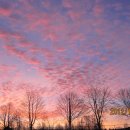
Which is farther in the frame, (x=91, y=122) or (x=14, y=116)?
(x=91, y=122)

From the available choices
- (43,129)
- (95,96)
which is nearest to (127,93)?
(95,96)

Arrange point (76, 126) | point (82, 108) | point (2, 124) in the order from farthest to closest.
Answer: point (76, 126) → point (2, 124) → point (82, 108)

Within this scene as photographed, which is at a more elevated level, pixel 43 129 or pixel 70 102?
pixel 70 102

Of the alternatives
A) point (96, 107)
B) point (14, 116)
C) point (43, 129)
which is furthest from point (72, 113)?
point (43, 129)

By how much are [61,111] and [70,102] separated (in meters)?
4.23

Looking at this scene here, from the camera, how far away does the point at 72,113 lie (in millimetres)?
74812

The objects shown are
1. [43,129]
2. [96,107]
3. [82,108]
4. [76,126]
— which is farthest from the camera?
[43,129]

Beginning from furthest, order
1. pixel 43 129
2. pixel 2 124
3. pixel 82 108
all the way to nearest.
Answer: pixel 43 129
pixel 2 124
pixel 82 108

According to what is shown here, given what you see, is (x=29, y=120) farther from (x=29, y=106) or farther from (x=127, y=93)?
(x=127, y=93)

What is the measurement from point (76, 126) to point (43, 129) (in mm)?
25207

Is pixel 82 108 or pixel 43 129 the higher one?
pixel 82 108

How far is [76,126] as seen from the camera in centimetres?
11112

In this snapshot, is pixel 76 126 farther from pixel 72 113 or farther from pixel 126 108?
pixel 126 108

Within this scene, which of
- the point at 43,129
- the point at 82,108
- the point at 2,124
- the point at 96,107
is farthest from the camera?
the point at 43,129
